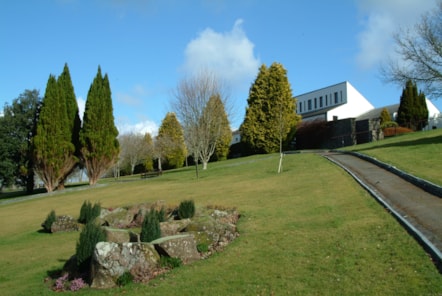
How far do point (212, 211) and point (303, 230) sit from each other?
4.15 m

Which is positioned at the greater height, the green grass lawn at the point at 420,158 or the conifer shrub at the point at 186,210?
the green grass lawn at the point at 420,158


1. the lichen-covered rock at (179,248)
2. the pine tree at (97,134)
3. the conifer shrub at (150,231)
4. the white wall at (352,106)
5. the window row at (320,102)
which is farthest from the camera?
the window row at (320,102)

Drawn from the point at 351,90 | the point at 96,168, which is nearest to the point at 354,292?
the point at 96,168

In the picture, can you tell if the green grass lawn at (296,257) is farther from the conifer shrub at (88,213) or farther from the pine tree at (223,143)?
the pine tree at (223,143)

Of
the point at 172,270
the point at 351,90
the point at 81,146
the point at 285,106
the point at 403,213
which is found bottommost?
the point at 172,270

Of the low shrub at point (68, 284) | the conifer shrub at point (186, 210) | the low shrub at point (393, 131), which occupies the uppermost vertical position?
the low shrub at point (393, 131)

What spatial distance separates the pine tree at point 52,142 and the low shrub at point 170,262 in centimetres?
3218

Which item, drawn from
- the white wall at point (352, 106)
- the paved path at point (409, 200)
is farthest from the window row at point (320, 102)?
the paved path at point (409, 200)

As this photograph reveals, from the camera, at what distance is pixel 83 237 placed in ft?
30.1

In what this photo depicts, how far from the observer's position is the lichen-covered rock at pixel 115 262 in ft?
27.1

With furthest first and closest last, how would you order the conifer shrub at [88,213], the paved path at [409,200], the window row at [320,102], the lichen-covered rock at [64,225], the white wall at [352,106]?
1. the window row at [320,102]
2. the white wall at [352,106]
3. the conifer shrub at [88,213]
4. the lichen-covered rock at [64,225]
5. the paved path at [409,200]

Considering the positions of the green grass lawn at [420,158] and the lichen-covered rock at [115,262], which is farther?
the green grass lawn at [420,158]

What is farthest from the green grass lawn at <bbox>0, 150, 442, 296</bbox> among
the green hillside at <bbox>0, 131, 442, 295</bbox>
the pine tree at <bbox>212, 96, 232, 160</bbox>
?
the pine tree at <bbox>212, 96, 232, 160</bbox>

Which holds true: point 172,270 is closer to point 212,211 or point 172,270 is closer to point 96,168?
point 212,211
